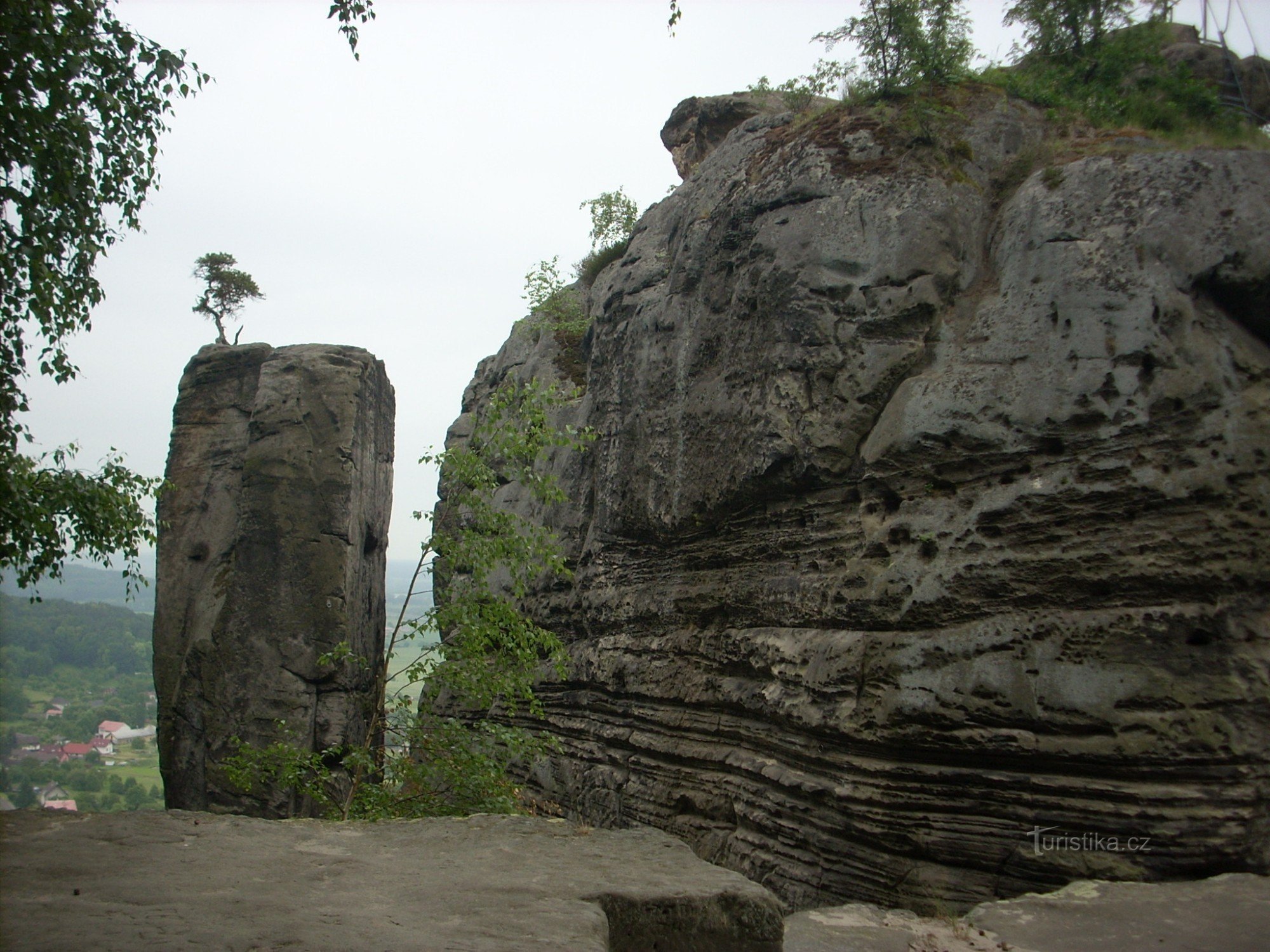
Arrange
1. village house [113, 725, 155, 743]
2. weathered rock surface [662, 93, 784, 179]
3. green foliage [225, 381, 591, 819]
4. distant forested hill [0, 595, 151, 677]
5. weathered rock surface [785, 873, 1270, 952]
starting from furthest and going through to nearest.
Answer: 1. weathered rock surface [662, 93, 784, 179]
2. village house [113, 725, 155, 743]
3. green foliage [225, 381, 591, 819]
4. weathered rock surface [785, 873, 1270, 952]
5. distant forested hill [0, 595, 151, 677]

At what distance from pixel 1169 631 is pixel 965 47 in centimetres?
850

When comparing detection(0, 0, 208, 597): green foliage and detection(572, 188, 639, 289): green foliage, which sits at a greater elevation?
detection(572, 188, 639, 289): green foliage

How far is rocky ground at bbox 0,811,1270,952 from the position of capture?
3189mm

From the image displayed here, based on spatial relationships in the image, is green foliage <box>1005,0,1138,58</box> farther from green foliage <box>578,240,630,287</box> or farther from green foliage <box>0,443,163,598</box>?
green foliage <box>0,443,163,598</box>

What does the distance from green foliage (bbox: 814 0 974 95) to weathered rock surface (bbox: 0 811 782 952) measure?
1064 cm

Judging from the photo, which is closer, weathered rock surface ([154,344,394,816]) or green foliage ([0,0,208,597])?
green foliage ([0,0,208,597])

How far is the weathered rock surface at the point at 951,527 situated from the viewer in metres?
7.47

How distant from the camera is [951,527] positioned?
28.9 ft

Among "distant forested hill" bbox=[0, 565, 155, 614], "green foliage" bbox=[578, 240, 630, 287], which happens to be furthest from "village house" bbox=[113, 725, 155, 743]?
"green foliage" bbox=[578, 240, 630, 287]

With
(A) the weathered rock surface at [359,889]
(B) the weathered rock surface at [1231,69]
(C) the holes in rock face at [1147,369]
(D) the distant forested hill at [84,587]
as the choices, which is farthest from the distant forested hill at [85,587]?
(B) the weathered rock surface at [1231,69]

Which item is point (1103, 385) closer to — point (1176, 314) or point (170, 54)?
point (1176, 314)

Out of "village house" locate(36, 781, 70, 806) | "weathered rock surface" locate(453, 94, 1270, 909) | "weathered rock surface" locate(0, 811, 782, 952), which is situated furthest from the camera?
"weathered rock surface" locate(453, 94, 1270, 909)

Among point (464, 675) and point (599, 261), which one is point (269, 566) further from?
point (599, 261)

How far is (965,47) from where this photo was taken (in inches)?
478
